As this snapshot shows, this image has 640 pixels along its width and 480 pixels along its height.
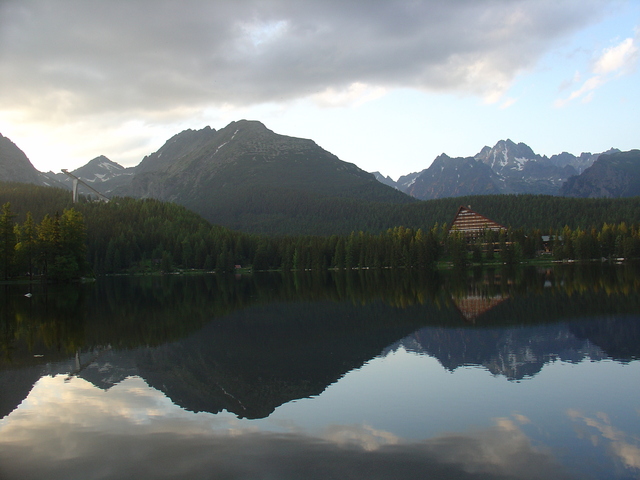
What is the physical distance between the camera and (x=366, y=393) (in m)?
19.8

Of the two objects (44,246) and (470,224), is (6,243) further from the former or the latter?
(470,224)

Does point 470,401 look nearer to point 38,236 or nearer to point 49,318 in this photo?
point 49,318

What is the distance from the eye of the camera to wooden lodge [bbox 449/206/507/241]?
178 metres

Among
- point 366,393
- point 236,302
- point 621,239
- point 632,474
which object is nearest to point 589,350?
point 366,393

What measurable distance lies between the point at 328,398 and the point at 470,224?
172 m

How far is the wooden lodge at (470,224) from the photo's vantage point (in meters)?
178

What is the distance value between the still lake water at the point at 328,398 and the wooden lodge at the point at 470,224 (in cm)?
14286

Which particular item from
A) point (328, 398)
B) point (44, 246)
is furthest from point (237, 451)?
point (44, 246)

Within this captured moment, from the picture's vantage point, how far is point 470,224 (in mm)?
182375

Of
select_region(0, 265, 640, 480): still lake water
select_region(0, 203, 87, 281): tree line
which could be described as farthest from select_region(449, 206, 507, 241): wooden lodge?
select_region(0, 265, 640, 480): still lake water

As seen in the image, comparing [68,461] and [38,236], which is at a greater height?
[38,236]

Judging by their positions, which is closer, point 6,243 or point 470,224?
point 6,243

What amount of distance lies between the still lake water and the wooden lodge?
469ft

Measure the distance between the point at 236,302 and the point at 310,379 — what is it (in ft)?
116
